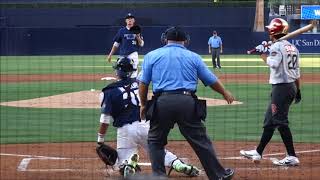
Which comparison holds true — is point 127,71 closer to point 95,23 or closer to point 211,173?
point 211,173

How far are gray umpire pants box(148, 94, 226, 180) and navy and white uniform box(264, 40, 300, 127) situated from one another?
208 cm

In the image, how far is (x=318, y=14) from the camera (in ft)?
45.2

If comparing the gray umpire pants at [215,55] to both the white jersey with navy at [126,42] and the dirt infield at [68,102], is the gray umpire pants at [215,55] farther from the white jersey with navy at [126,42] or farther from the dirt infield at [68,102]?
the white jersey with navy at [126,42]

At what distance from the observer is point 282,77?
9133 mm

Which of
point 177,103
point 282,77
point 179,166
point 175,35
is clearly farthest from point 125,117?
point 282,77

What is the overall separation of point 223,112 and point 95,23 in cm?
2449

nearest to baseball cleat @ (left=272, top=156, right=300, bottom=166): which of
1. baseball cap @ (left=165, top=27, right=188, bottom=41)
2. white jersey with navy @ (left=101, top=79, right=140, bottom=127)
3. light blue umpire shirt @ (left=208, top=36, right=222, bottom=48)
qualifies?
white jersey with navy @ (left=101, top=79, right=140, bottom=127)

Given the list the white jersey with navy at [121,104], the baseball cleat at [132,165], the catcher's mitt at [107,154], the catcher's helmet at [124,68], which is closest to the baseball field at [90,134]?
the catcher's mitt at [107,154]

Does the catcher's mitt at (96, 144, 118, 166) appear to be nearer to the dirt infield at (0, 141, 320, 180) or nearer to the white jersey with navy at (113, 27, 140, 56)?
the dirt infield at (0, 141, 320, 180)

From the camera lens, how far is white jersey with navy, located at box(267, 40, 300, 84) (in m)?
9.06

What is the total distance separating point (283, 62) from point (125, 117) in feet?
7.68

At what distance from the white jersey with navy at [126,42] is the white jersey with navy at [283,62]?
5.82m

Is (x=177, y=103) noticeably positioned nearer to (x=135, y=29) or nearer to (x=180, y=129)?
(x=180, y=129)

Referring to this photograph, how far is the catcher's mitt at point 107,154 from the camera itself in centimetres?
796
